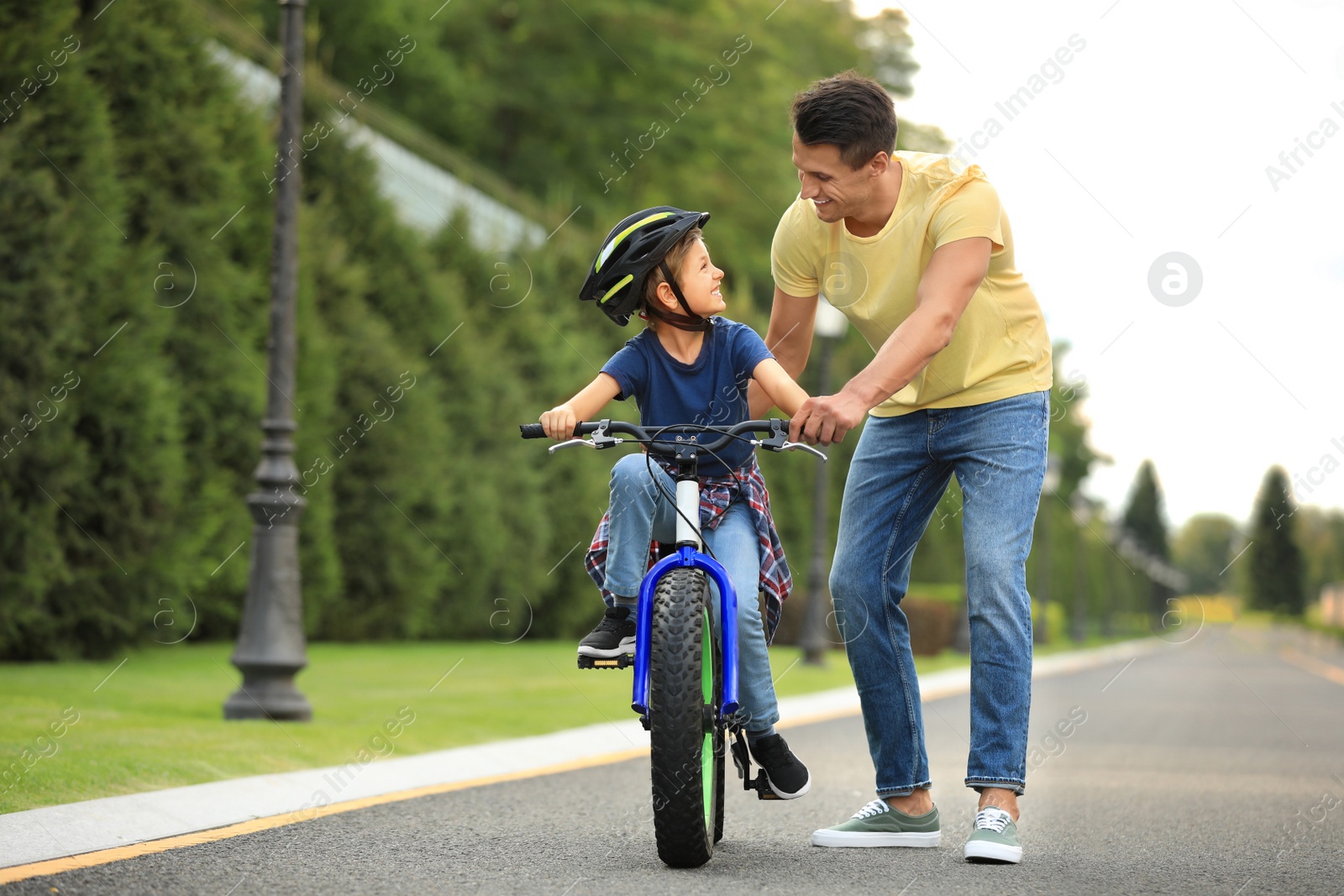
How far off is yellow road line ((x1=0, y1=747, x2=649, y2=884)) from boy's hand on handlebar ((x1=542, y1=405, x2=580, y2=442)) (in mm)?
1583

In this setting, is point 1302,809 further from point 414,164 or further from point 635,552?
point 414,164

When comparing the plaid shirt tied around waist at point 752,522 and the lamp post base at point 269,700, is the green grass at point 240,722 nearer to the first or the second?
the lamp post base at point 269,700

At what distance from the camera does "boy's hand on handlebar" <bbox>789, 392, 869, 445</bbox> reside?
3.77 m

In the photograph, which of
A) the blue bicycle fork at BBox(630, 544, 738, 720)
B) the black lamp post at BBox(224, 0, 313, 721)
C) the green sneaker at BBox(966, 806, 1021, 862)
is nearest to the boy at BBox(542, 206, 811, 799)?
the blue bicycle fork at BBox(630, 544, 738, 720)

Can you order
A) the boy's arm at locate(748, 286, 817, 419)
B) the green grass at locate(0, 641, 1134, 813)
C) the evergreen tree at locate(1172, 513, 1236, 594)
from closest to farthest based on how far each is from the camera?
the boy's arm at locate(748, 286, 817, 419) → the green grass at locate(0, 641, 1134, 813) → the evergreen tree at locate(1172, 513, 1236, 594)

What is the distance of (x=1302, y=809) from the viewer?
566 cm

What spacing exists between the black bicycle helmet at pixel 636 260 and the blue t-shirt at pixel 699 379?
0.34 ft

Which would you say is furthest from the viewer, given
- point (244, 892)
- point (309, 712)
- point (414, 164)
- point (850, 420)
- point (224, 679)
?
point (414, 164)

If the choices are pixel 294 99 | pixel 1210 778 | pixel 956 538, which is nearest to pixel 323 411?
pixel 294 99

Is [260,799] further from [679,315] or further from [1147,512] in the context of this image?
[1147,512]

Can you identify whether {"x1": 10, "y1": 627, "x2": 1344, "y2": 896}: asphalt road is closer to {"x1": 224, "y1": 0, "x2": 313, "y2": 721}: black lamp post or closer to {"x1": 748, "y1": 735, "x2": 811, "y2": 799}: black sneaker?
{"x1": 748, "y1": 735, "x2": 811, "y2": 799}: black sneaker

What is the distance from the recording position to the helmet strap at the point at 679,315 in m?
4.14

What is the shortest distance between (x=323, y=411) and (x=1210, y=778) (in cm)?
882

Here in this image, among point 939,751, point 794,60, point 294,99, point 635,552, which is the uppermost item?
point 794,60
